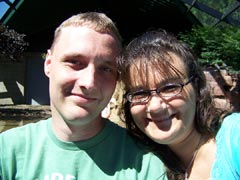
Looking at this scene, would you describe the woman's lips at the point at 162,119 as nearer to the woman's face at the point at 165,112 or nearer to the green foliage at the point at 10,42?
the woman's face at the point at 165,112

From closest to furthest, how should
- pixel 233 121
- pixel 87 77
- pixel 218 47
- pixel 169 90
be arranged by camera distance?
pixel 233 121 → pixel 87 77 → pixel 169 90 → pixel 218 47

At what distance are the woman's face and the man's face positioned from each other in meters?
0.16

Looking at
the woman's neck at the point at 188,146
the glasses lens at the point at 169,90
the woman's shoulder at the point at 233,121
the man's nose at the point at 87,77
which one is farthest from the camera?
the woman's neck at the point at 188,146

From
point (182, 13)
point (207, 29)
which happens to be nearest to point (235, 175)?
point (207, 29)

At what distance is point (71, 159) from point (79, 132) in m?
0.11

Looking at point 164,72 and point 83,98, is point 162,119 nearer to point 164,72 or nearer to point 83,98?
point 164,72

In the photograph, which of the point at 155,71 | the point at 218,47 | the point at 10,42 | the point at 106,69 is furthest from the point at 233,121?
the point at 10,42

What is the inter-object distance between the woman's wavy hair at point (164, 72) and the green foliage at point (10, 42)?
32.6 feet

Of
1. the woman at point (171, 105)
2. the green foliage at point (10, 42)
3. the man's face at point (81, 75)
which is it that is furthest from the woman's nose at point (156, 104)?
the green foliage at point (10, 42)

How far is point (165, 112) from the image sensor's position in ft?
5.64

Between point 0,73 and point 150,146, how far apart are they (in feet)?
45.9

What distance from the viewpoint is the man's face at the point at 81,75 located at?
1.64 metres

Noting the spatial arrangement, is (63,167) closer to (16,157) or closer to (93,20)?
(16,157)

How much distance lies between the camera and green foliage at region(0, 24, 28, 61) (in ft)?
37.2
